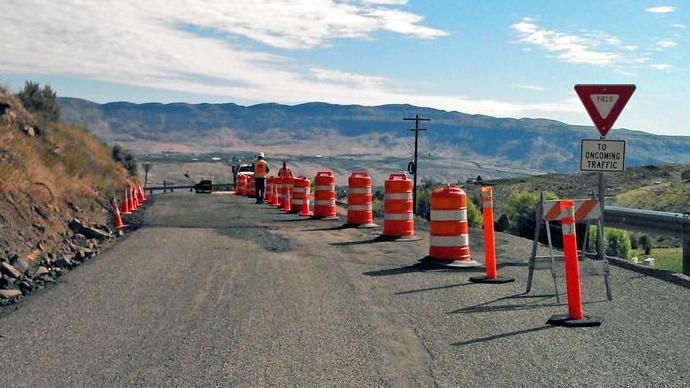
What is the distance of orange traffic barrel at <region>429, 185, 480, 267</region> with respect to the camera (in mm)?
13039

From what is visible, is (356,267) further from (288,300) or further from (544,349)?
(544,349)

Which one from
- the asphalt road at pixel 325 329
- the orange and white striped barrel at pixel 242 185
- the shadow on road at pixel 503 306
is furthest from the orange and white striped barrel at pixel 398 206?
the orange and white striped barrel at pixel 242 185

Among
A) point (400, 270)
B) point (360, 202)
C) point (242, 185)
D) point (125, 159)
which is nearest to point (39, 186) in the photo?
point (360, 202)

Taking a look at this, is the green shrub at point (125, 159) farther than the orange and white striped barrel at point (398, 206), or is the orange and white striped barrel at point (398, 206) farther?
the green shrub at point (125, 159)

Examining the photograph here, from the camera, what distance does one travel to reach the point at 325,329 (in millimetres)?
8055

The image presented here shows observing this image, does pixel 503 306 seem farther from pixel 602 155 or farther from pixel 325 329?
pixel 602 155

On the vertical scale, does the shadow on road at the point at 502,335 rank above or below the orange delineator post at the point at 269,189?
above

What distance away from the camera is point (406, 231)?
17.3 metres

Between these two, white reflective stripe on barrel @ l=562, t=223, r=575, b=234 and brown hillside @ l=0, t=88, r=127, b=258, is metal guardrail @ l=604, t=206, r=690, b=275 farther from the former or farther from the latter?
brown hillside @ l=0, t=88, r=127, b=258

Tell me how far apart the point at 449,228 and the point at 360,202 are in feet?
23.9

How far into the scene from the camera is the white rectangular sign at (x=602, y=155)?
11.5 metres

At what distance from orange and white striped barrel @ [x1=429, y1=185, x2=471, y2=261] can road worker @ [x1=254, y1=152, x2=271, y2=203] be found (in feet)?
58.4

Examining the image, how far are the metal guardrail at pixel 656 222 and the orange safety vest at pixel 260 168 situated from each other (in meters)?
17.0

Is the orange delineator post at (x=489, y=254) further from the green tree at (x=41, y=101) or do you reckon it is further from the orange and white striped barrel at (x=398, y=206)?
the green tree at (x=41, y=101)
